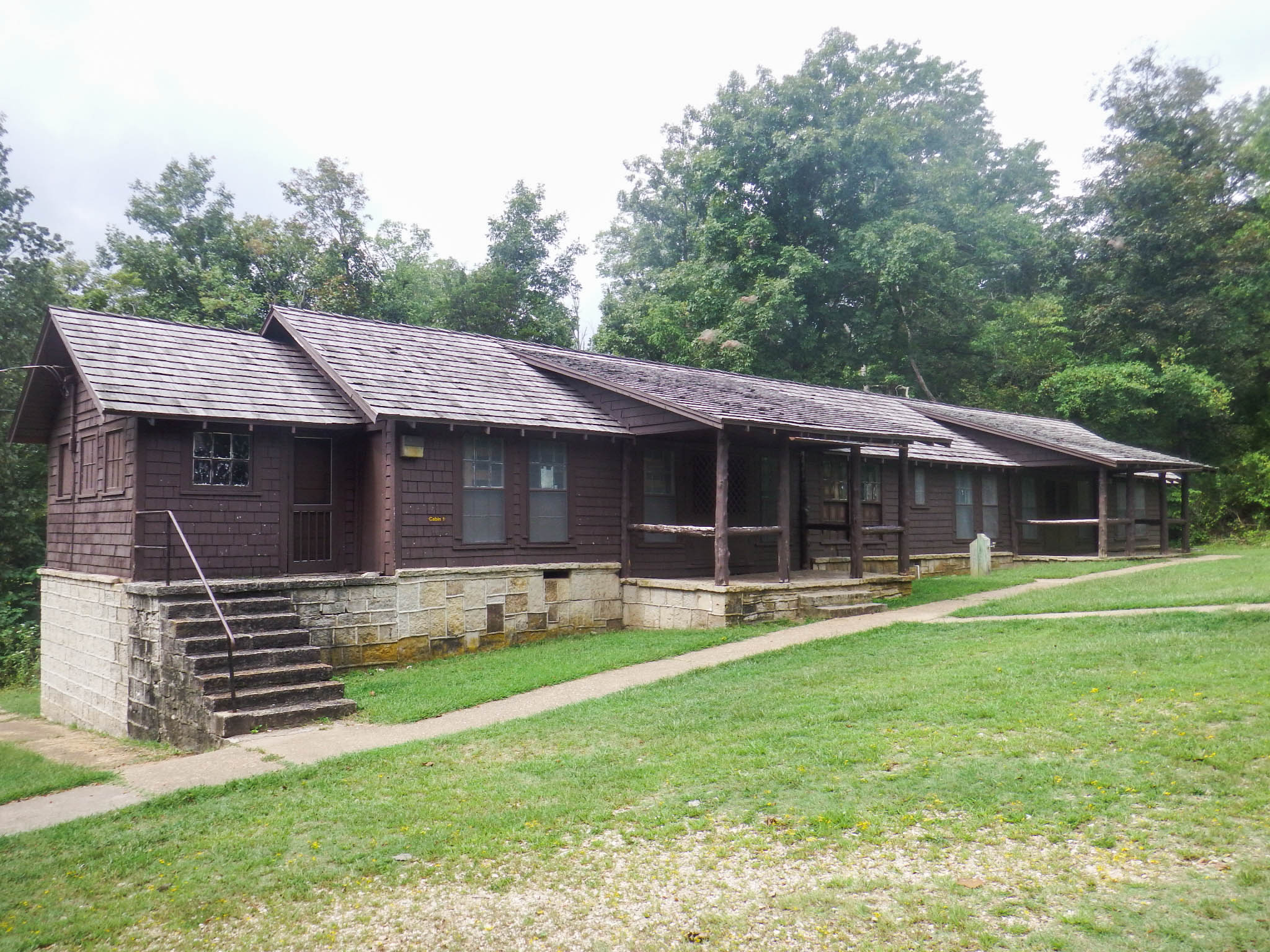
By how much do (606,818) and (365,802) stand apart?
188 cm

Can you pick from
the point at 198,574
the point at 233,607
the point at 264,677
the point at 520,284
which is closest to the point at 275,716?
the point at 264,677

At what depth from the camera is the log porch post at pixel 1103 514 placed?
22688 mm

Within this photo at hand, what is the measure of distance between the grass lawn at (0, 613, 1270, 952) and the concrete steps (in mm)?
2108

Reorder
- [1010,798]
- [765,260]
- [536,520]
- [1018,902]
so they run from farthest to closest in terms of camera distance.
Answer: [765,260], [536,520], [1010,798], [1018,902]

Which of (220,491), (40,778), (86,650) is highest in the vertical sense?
(220,491)

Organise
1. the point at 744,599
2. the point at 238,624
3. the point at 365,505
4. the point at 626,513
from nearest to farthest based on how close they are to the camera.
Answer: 1. the point at 238,624
2. the point at 365,505
3. the point at 744,599
4. the point at 626,513

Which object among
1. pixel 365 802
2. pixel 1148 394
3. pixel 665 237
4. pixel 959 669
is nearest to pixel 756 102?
pixel 665 237

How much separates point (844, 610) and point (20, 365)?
79.7 feet

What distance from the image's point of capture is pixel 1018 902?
4516mm

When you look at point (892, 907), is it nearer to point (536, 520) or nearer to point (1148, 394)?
point (536, 520)

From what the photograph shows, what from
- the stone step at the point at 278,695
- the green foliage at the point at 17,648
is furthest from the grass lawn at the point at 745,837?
the green foliage at the point at 17,648

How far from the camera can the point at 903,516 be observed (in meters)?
17.4

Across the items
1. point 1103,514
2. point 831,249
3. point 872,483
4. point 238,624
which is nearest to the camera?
point 238,624

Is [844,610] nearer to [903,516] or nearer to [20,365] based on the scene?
[903,516]
